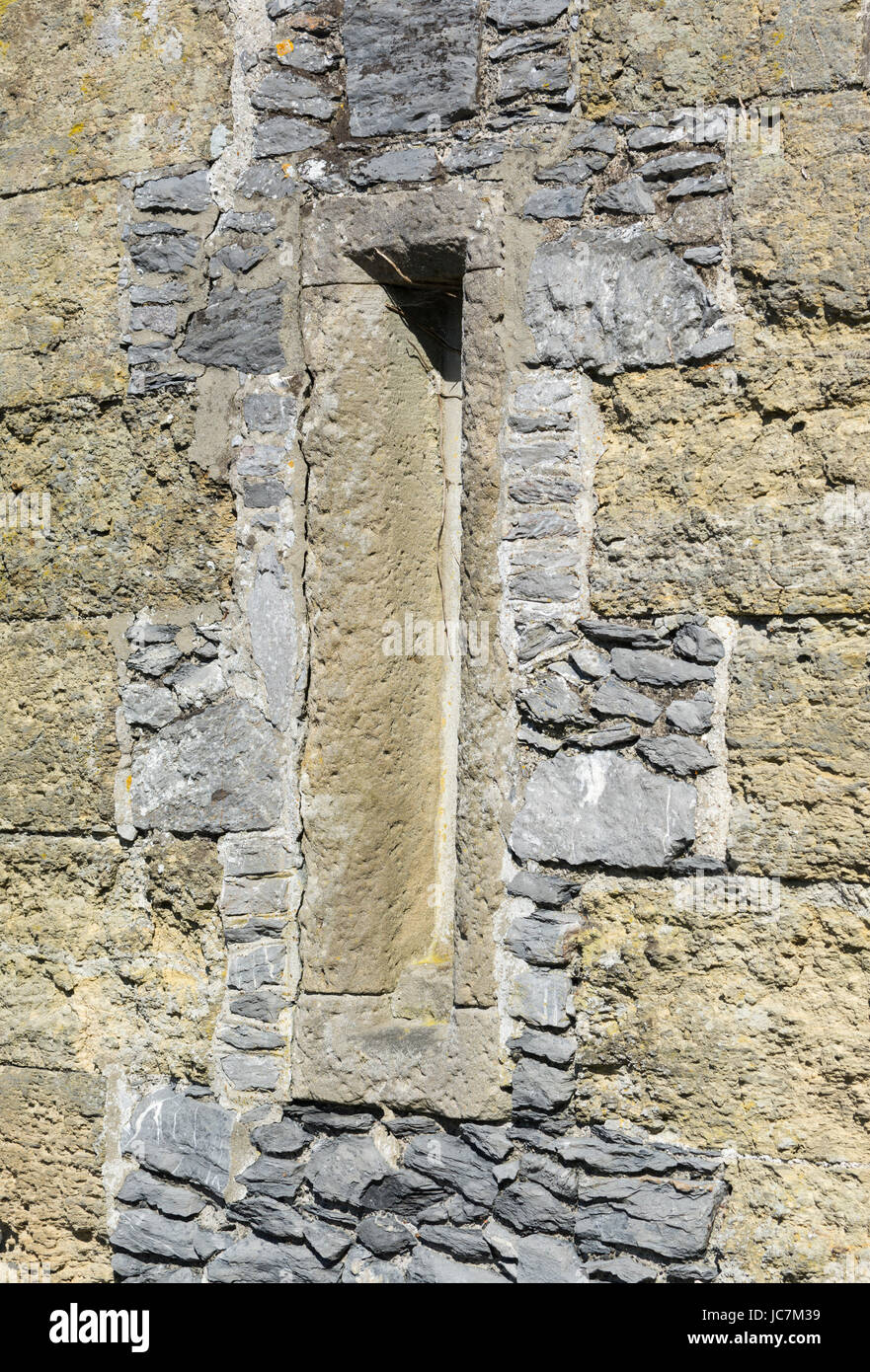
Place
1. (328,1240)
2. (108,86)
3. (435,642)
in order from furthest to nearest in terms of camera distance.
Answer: (108,86) → (435,642) → (328,1240)

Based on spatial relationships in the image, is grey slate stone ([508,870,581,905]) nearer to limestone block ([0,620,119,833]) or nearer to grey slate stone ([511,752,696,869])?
grey slate stone ([511,752,696,869])

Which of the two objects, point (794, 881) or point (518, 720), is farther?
point (518, 720)

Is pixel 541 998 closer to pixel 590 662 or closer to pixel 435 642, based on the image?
pixel 590 662

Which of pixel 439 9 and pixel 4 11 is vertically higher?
pixel 4 11

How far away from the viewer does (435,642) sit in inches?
102

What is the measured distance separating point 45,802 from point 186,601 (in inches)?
22.1

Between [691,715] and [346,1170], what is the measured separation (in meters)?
1.12

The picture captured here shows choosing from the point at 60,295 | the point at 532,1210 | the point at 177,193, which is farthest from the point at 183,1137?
the point at 177,193

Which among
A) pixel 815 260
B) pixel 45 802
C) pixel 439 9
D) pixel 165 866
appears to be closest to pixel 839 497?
pixel 815 260

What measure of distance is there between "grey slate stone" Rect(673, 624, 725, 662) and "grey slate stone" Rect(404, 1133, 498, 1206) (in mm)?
1038

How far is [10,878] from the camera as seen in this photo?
2730mm

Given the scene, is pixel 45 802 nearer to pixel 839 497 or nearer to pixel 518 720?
pixel 518 720

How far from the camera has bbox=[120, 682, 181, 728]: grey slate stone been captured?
2.60 metres
